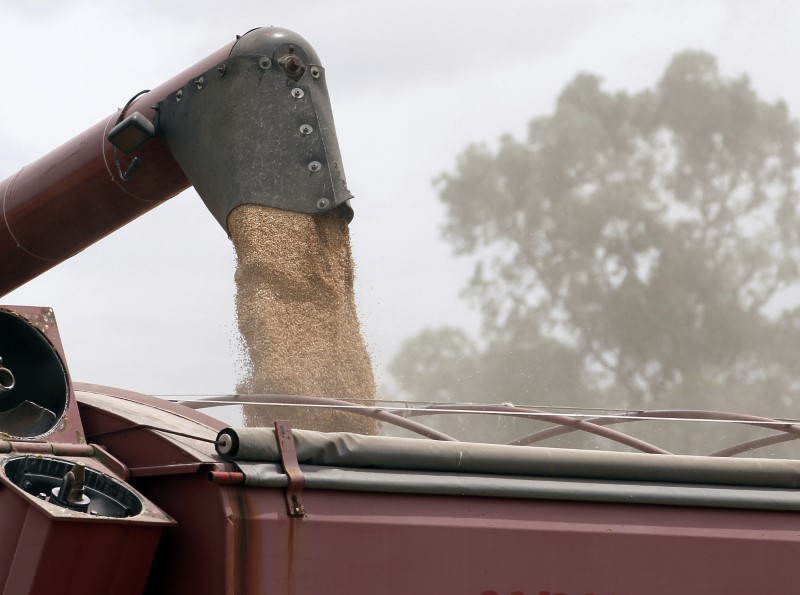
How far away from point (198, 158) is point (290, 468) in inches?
66.2

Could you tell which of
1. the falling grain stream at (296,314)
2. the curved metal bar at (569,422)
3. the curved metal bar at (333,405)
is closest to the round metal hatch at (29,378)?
the curved metal bar at (333,405)

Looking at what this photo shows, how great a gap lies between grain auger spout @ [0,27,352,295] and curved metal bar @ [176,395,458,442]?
2.11 feet

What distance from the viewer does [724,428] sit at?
16.8 m

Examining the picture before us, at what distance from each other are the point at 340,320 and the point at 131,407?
101cm

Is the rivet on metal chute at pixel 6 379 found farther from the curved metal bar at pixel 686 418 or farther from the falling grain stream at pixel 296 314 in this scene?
the curved metal bar at pixel 686 418

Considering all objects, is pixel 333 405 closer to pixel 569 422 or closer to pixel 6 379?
pixel 569 422

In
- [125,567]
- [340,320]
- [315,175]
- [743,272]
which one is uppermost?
[743,272]

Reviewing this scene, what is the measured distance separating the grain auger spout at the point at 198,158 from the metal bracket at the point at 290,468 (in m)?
1.33

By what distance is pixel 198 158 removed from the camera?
432 cm

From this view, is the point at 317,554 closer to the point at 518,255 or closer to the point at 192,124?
the point at 192,124

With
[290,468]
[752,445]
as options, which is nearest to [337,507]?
[290,468]

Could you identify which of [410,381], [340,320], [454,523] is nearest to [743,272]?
[410,381]

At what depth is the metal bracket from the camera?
2.92 meters

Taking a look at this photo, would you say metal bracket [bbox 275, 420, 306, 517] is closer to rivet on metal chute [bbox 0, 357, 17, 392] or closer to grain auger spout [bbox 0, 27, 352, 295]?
rivet on metal chute [bbox 0, 357, 17, 392]
